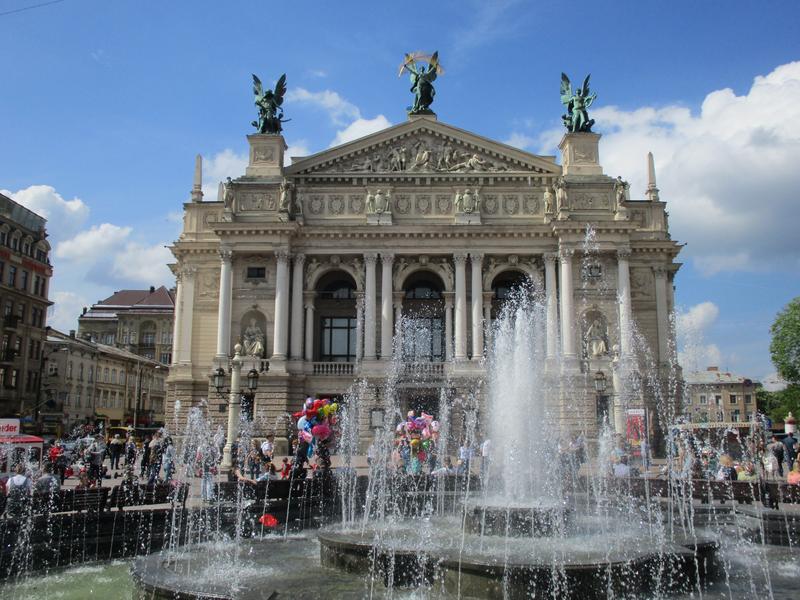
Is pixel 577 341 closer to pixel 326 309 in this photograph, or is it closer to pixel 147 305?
pixel 326 309

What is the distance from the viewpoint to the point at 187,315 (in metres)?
44.0

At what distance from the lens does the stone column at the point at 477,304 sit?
41156 mm

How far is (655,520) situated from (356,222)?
29.6 metres

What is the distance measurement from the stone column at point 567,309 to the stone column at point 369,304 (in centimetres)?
1092

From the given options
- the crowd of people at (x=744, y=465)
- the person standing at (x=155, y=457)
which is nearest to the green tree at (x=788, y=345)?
the crowd of people at (x=744, y=465)

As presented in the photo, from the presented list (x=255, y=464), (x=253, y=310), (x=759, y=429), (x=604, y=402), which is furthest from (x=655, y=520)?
(x=253, y=310)

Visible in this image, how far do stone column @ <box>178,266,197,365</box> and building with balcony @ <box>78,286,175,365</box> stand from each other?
4887 centimetres

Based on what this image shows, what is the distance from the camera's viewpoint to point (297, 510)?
1877 cm

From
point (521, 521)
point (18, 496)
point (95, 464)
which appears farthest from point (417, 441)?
point (18, 496)

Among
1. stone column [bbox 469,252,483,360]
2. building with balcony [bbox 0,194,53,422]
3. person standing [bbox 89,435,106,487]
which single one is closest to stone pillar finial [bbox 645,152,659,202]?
stone column [bbox 469,252,483,360]

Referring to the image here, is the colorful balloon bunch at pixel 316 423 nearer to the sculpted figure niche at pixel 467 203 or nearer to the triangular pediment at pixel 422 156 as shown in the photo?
the sculpted figure niche at pixel 467 203

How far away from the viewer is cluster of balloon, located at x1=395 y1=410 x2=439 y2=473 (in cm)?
2331

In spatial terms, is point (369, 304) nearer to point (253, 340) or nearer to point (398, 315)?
point (398, 315)

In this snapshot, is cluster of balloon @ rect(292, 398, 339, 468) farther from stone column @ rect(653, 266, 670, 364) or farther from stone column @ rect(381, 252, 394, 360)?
stone column @ rect(653, 266, 670, 364)
